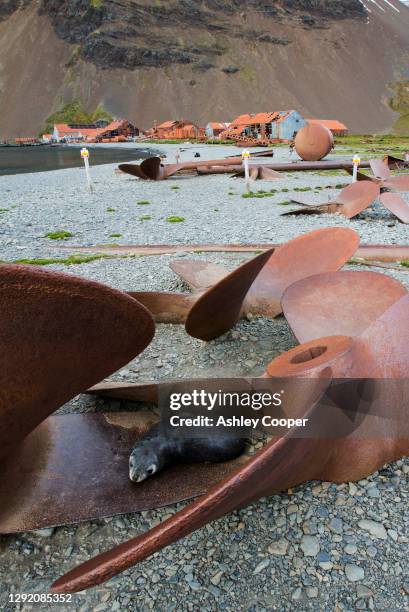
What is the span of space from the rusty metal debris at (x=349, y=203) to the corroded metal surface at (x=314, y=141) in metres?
10.8

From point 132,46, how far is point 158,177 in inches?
4407

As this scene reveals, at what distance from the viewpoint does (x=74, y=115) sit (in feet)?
335

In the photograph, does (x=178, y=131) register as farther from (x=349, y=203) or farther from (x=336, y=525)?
(x=336, y=525)

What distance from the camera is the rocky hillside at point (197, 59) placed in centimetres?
10069

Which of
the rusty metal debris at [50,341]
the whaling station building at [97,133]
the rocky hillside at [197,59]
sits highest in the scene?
the rocky hillside at [197,59]

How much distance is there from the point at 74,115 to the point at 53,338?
371ft

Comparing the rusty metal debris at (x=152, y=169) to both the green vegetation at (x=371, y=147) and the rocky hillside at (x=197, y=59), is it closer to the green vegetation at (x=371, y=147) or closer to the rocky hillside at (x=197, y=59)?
the green vegetation at (x=371, y=147)

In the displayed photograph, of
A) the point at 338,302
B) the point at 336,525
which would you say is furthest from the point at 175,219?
the point at 336,525

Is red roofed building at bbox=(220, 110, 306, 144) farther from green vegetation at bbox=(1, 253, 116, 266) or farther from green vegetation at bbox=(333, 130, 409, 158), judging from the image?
green vegetation at bbox=(1, 253, 116, 266)

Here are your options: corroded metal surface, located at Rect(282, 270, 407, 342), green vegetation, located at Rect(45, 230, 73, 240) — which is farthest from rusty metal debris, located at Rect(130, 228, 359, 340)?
green vegetation, located at Rect(45, 230, 73, 240)

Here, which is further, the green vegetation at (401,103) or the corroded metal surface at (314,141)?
the green vegetation at (401,103)

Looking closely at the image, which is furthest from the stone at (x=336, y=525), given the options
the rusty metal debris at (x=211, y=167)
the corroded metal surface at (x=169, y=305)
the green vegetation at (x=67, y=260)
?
the rusty metal debris at (x=211, y=167)

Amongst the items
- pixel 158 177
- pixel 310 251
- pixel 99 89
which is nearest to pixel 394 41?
pixel 99 89

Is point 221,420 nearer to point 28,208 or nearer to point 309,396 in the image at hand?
point 309,396
